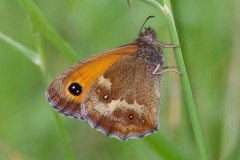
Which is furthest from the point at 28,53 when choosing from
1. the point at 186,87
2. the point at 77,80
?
the point at 186,87

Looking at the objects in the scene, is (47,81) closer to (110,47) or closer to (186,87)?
(186,87)

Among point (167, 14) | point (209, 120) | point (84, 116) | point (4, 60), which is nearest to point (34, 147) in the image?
point (4, 60)

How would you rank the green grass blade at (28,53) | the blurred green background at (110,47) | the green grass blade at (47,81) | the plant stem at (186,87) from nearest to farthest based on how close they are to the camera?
the plant stem at (186,87) < the green grass blade at (47,81) < the green grass blade at (28,53) < the blurred green background at (110,47)

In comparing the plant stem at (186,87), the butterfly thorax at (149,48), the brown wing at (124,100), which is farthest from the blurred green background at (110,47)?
the plant stem at (186,87)

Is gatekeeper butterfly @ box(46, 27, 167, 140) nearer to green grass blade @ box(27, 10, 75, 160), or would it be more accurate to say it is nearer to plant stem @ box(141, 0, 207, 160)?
green grass blade @ box(27, 10, 75, 160)

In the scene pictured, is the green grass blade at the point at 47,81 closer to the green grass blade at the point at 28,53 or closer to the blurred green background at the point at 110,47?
the green grass blade at the point at 28,53

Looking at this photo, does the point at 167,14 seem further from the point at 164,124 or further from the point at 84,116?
the point at 164,124
